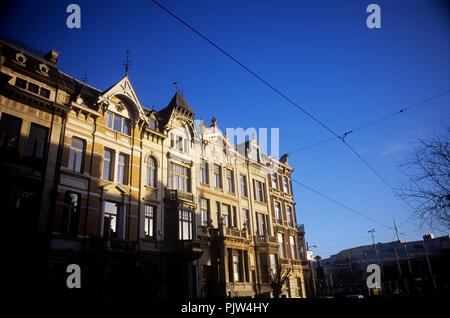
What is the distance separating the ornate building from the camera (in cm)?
1670

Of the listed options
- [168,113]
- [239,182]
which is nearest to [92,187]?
[168,113]

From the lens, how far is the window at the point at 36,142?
17473mm

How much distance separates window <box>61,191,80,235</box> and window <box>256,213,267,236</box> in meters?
19.7

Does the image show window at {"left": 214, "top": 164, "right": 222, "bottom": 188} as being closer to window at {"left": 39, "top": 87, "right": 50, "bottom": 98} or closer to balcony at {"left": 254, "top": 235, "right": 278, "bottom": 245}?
balcony at {"left": 254, "top": 235, "right": 278, "bottom": 245}

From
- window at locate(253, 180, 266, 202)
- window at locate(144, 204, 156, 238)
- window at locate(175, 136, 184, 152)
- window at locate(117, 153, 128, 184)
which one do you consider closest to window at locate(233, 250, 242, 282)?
window at locate(253, 180, 266, 202)

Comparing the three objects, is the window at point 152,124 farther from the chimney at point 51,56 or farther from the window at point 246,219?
the window at point 246,219

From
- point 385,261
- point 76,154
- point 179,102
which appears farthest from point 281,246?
point 385,261

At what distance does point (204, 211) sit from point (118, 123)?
10610 mm

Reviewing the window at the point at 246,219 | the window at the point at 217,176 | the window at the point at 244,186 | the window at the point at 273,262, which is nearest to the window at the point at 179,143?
the window at the point at 217,176

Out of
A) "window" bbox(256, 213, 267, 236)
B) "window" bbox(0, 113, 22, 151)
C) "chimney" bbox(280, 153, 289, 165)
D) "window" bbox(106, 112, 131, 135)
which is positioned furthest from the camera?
"chimney" bbox(280, 153, 289, 165)

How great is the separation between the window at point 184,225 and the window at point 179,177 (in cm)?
221
